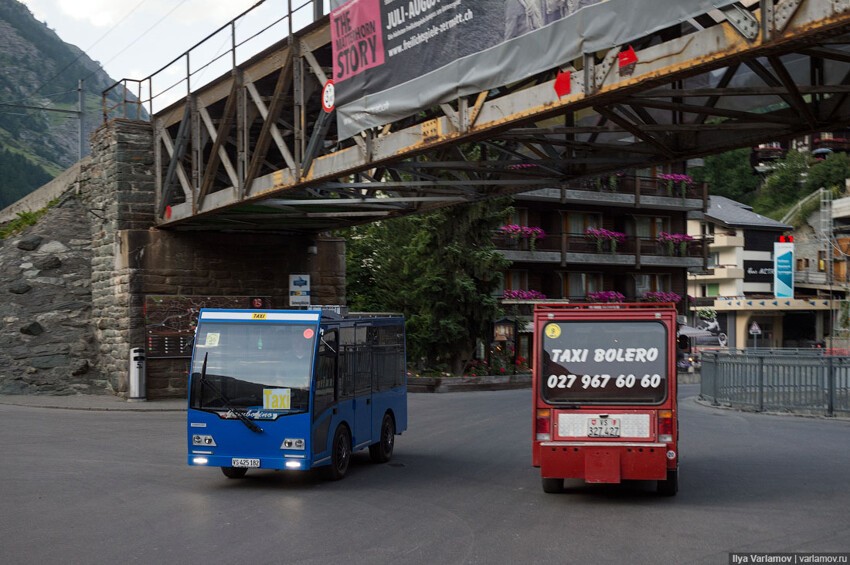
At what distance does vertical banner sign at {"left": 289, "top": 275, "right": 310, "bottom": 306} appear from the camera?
29375mm

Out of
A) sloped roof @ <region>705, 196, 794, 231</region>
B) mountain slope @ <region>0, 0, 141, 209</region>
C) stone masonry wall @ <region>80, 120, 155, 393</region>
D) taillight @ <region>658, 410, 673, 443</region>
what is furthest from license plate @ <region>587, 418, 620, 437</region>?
mountain slope @ <region>0, 0, 141, 209</region>

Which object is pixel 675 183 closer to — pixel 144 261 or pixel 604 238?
pixel 604 238

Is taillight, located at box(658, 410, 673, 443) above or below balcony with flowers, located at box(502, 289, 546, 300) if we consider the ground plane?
below

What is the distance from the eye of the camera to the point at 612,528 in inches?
424

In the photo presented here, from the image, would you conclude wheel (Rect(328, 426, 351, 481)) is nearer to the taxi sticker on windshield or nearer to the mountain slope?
the taxi sticker on windshield

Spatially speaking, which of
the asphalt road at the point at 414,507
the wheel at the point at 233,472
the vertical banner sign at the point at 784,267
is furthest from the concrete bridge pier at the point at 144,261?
the vertical banner sign at the point at 784,267

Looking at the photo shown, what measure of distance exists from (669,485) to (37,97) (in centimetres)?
15380

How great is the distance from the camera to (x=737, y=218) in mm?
79750

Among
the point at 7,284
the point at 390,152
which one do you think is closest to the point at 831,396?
the point at 390,152

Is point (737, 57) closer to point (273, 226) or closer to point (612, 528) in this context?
point (612, 528)

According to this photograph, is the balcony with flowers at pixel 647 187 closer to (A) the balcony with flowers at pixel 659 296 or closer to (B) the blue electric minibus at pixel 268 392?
(A) the balcony with flowers at pixel 659 296

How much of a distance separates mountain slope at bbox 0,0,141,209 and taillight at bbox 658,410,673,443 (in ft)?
318

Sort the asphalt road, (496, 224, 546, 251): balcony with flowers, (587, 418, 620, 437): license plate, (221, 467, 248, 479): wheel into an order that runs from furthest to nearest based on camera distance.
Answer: (496, 224, 546, 251): balcony with flowers
(221, 467, 248, 479): wheel
(587, 418, 620, 437): license plate
the asphalt road

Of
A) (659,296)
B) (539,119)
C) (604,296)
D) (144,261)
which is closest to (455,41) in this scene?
(539,119)
